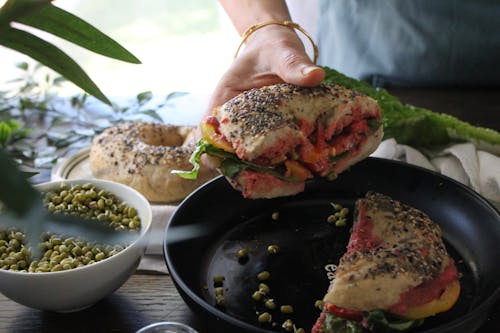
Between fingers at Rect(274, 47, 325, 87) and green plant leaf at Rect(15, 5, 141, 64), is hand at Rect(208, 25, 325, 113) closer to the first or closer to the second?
fingers at Rect(274, 47, 325, 87)

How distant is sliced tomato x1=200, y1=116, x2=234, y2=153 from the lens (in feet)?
5.56

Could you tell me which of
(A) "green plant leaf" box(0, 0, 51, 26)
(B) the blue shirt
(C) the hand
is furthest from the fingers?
(A) "green plant leaf" box(0, 0, 51, 26)

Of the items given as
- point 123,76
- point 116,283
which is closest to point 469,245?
point 116,283

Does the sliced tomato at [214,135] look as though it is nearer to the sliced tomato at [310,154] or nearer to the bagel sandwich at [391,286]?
the sliced tomato at [310,154]

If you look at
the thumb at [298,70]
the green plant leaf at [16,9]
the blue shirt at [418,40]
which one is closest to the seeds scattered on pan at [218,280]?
the thumb at [298,70]

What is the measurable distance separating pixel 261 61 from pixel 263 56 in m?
0.03

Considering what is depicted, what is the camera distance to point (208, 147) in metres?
1.72

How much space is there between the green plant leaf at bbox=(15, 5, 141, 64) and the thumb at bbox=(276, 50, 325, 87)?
0.99 m

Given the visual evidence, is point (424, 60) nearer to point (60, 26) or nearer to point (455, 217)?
point (455, 217)

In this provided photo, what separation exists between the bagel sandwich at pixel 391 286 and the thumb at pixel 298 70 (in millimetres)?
547

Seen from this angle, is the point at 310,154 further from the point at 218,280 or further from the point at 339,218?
the point at 218,280

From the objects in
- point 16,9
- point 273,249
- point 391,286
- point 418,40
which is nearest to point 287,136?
point 273,249

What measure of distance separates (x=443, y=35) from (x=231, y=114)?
4.97 feet

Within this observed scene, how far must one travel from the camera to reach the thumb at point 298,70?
1.78 m
